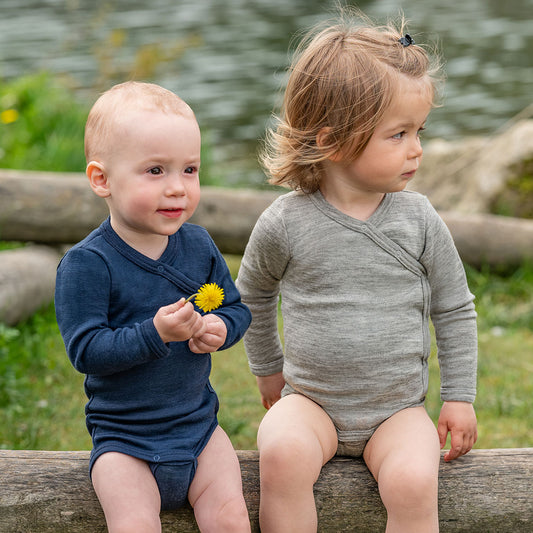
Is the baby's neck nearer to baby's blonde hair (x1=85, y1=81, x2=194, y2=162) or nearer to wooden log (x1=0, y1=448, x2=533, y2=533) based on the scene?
baby's blonde hair (x1=85, y1=81, x2=194, y2=162)

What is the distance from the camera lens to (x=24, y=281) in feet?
13.3

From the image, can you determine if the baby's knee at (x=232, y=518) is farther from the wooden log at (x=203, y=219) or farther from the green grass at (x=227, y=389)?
the wooden log at (x=203, y=219)

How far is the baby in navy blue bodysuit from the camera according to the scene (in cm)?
187

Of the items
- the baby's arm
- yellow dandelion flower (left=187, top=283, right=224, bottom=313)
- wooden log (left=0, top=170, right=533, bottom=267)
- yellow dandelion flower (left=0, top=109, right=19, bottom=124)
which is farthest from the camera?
yellow dandelion flower (left=0, top=109, right=19, bottom=124)

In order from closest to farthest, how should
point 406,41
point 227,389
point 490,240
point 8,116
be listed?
point 406,41, point 227,389, point 490,240, point 8,116

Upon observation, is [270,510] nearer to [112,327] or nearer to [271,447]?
[271,447]

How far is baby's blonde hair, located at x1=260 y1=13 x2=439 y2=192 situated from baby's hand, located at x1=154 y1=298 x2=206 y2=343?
586 millimetres

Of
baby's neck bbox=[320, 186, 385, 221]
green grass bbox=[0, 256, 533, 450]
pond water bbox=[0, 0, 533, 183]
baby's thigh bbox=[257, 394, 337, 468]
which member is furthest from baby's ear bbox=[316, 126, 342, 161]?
pond water bbox=[0, 0, 533, 183]

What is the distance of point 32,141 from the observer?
20.9 ft

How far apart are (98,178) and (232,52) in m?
11.0

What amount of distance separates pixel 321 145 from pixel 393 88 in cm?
23

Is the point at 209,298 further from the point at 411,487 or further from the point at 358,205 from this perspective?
the point at 411,487

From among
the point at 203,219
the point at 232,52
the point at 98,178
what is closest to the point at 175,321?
the point at 98,178

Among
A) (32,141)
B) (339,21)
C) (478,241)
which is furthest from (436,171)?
(339,21)
